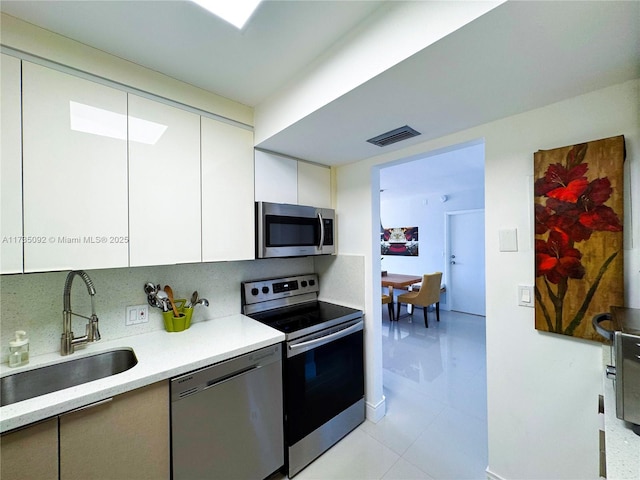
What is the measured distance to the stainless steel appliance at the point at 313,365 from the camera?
5.25 feet

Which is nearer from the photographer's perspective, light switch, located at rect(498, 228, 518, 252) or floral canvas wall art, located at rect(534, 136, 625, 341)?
floral canvas wall art, located at rect(534, 136, 625, 341)

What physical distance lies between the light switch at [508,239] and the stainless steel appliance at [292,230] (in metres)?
1.21

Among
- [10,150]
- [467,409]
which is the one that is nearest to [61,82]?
[10,150]

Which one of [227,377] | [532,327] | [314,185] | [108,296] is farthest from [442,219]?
[108,296]

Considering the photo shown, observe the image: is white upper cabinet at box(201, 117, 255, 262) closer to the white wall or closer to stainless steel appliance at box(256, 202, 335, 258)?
stainless steel appliance at box(256, 202, 335, 258)

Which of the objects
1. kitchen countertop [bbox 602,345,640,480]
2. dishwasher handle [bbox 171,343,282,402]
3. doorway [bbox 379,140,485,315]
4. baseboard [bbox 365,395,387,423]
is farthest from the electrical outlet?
doorway [bbox 379,140,485,315]

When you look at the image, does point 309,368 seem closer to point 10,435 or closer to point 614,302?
point 10,435

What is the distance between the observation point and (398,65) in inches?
38.7

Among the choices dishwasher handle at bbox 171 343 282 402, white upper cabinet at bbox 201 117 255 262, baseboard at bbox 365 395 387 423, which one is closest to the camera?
dishwasher handle at bbox 171 343 282 402

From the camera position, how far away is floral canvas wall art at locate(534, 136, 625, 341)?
1.12 meters

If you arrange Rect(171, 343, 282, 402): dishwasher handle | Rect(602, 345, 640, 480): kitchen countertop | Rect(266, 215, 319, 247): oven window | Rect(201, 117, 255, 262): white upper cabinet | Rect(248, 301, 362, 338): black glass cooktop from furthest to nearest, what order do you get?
Rect(266, 215, 319, 247): oven window, Rect(248, 301, 362, 338): black glass cooktop, Rect(201, 117, 255, 262): white upper cabinet, Rect(171, 343, 282, 402): dishwasher handle, Rect(602, 345, 640, 480): kitchen countertop

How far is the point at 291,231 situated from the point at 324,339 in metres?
0.81

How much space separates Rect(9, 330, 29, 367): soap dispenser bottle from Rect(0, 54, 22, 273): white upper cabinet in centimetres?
42

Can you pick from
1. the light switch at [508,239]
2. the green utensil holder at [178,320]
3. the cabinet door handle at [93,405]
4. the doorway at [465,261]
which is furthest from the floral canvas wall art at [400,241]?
the cabinet door handle at [93,405]
